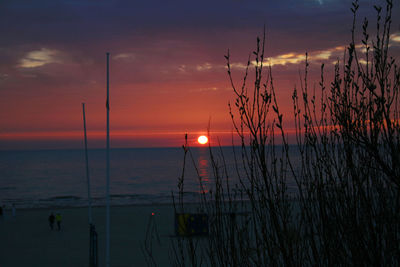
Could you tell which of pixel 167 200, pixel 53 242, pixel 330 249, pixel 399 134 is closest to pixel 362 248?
pixel 330 249

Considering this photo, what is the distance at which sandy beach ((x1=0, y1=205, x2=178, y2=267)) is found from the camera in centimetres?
1911

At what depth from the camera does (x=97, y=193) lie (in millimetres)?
60281

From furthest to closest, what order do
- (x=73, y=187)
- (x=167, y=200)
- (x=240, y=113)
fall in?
(x=73, y=187) < (x=167, y=200) < (x=240, y=113)

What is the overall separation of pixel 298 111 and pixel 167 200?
167 ft

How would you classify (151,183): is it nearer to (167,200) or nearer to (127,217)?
(167,200)

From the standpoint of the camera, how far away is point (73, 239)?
24.6m

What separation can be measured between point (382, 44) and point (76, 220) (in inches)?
1330

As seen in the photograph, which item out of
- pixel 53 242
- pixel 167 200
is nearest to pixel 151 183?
pixel 167 200

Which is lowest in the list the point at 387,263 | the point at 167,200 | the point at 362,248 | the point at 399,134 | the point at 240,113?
the point at 167,200

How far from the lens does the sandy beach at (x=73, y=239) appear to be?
1911cm

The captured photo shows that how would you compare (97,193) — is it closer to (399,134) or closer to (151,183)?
(151,183)

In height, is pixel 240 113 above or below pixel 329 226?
above

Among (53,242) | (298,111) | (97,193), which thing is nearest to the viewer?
(298,111)

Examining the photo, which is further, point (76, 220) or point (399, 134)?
point (76, 220)
